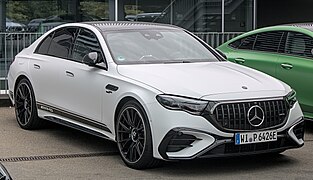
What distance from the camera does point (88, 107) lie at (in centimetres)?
744

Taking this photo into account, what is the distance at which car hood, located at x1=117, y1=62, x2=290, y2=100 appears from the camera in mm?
6434

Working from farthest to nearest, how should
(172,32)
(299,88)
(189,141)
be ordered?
1. (299,88)
2. (172,32)
3. (189,141)

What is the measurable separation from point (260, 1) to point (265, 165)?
11.9 metres

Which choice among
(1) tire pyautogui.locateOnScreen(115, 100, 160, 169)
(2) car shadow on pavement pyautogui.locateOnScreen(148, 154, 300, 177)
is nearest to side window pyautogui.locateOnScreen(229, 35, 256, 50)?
(2) car shadow on pavement pyautogui.locateOnScreen(148, 154, 300, 177)

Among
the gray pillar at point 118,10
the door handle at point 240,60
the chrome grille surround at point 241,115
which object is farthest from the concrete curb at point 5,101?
the chrome grille surround at point 241,115

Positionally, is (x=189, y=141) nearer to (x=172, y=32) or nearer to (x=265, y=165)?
(x=265, y=165)

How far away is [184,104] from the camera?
6309mm

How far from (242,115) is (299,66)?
2681mm

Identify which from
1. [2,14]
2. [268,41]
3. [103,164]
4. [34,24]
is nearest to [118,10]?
[34,24]

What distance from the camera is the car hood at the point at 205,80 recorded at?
21.1ft

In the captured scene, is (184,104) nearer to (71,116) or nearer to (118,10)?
(71,116)

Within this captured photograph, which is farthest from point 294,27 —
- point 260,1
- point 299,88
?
point 260,1

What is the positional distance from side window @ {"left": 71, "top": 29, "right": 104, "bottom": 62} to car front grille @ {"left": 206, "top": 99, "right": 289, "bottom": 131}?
6.47 ft

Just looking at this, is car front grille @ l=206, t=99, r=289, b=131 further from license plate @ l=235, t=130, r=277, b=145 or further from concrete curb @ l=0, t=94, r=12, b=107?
concrete curb @ l=0, t=94, r=12, b=107
